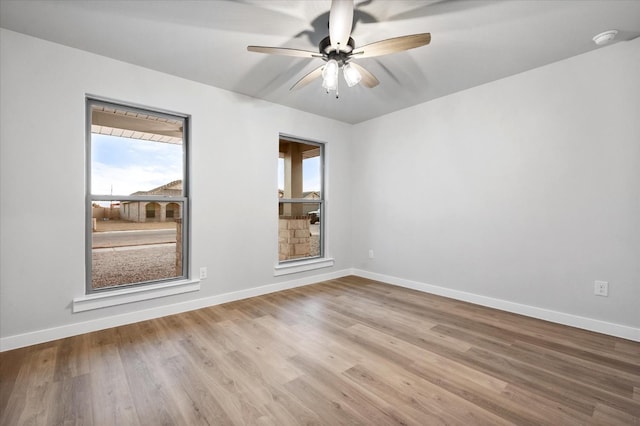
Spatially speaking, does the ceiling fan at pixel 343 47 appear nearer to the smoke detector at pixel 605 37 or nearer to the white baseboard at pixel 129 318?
the smoke detector at pixel 605 37

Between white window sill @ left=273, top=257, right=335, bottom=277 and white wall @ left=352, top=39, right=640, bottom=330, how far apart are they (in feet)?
3.00

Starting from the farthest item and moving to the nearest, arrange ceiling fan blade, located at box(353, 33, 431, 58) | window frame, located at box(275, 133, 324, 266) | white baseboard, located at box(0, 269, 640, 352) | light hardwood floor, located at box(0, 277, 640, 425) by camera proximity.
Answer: window frame, located at box(275, 133, 324, 266), white baseboard, located at box(0, 269, 640, 352), ceiling fan blade, located at box(353, 33, 431, 58), light hardwood floor, located at box(0, 277, 640, 425)

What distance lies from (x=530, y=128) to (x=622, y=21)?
0.97 metres

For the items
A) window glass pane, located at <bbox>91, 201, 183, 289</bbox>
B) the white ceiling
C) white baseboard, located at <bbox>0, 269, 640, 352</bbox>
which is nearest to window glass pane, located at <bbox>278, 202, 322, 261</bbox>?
white baseboard, located at <bbox>0, 269, 640, 352</bbox>

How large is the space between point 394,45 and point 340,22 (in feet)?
1.36

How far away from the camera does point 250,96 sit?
3592mm

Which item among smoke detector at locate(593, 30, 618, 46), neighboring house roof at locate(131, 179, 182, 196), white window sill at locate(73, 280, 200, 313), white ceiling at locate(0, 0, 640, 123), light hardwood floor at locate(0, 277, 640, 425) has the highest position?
white ceiling at locate(0, 0, 640, 123)

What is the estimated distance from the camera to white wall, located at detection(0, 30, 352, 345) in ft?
7.50

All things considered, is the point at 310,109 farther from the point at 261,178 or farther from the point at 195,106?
the point at 195,106

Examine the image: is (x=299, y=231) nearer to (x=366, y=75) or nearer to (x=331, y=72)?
(x=366, y=75)

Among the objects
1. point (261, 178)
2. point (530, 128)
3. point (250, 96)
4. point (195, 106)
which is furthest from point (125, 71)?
point (530, 128)

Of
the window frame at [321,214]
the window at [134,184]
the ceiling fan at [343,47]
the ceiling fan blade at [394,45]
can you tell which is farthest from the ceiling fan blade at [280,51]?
the window frame at [321,214]

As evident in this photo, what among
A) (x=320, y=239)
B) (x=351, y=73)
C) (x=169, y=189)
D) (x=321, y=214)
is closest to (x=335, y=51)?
(x=351, y=73)

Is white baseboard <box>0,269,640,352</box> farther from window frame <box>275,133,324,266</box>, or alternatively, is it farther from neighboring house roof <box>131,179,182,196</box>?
neighboring house roof <box>131,179,182,196</box>
